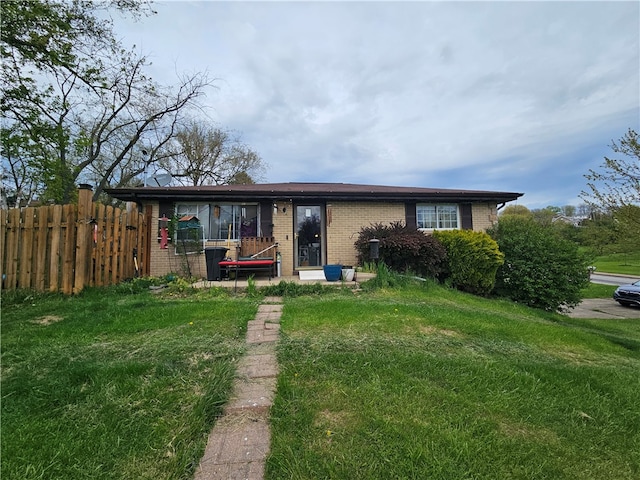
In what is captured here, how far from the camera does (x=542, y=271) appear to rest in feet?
28.0

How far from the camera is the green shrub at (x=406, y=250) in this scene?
828 cm

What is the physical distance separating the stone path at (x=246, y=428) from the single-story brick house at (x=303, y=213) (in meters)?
6.63

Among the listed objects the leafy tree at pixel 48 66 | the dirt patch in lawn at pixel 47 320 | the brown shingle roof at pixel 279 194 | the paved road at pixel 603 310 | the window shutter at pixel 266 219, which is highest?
the leafy tree at pixel 48 66

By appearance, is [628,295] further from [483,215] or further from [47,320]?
[47,320]

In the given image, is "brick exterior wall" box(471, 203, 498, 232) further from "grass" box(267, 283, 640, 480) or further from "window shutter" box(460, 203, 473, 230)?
"grass" box(267, 283, 640, 480)

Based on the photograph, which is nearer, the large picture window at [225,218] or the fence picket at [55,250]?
the fence picket at [55,250]

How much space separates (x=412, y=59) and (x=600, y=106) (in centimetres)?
810

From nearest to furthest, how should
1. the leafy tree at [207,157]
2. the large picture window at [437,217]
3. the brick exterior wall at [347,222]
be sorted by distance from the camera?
the brick exterior wall at [347,222] < the large picture window at [437,217] < the leafy tree at [207,157]

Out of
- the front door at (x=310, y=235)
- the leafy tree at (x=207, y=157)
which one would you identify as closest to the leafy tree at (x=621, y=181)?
the front door at (x=310, y=235)

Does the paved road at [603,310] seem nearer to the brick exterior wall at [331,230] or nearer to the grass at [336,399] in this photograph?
the brick exterior wall at [331,230]

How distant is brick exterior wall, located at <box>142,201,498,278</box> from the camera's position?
874 cm

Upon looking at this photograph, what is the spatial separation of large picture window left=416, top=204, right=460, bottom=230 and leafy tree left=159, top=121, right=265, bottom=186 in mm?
16663

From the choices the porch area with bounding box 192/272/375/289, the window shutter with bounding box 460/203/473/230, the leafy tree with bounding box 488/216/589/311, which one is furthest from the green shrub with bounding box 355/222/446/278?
the window shutter with bounding box 460/203/473/230

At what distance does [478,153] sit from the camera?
17422 millimetres
